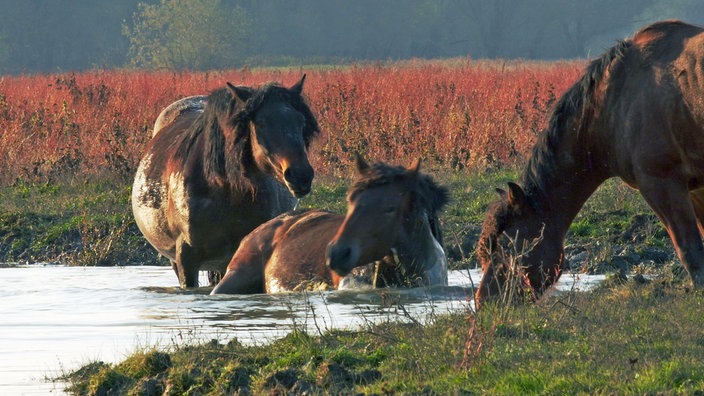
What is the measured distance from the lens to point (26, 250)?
12945mm

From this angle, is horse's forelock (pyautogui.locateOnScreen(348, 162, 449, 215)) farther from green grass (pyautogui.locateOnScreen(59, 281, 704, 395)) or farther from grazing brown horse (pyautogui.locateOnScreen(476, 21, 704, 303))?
green grass (pyautogui.locateOnScreen(59, 281, 704, 395))

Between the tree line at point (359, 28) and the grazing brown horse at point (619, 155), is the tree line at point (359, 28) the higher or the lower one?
the higher one

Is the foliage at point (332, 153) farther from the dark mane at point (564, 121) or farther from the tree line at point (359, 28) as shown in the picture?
the tree line at point (359, 28)

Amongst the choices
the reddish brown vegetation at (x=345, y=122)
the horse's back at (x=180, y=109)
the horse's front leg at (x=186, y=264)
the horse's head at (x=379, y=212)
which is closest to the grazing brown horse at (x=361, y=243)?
the horse's head at (x=379, y=212)

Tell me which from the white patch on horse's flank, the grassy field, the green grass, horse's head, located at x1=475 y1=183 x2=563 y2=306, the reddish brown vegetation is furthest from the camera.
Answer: the reddish brown vegetation

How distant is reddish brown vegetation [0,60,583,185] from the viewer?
15438 millimetres

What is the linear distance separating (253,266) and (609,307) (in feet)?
11.5

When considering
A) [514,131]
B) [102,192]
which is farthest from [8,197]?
[514,131]

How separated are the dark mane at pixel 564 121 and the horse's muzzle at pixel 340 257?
3.99ft

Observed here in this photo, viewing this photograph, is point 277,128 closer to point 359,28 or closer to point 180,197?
point 180,197

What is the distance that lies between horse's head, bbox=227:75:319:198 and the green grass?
2.47 meters

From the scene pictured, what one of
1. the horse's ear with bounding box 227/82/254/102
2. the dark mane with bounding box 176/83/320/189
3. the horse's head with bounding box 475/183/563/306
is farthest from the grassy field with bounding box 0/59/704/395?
the horse's ear with bounding box 227/82/254/102

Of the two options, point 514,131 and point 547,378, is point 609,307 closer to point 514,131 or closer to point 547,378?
point 547,378

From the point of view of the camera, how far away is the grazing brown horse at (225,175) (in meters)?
9.30
